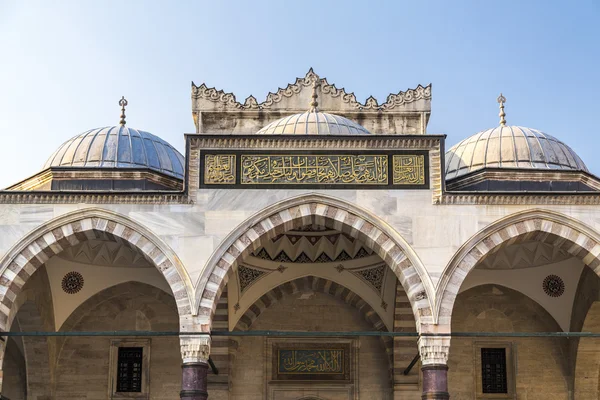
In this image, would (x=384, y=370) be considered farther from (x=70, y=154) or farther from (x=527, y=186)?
(x=70, y=154)

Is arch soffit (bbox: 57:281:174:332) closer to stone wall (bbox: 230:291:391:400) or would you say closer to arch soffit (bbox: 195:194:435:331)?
stone wall (bbox: 230:291:391:400)

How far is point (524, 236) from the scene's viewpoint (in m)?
12.5

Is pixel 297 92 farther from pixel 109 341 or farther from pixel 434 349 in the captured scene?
pixel 434 349

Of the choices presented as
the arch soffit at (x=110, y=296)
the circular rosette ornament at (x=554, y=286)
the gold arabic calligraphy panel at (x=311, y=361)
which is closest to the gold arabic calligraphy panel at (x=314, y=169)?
the arch soffit at (x=110, y=296)

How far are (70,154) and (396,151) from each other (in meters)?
5.28

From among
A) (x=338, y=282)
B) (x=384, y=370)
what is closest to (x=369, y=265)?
(x=338, y=282)

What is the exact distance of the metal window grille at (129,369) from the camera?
14836 mm

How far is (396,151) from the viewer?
12727mm

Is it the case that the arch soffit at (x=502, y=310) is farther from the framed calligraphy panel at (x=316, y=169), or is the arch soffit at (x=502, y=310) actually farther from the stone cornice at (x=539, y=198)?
the framed calligraphy panel at (x=316, y=169)

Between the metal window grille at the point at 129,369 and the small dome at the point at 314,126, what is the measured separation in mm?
3952

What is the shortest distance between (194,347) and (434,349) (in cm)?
290

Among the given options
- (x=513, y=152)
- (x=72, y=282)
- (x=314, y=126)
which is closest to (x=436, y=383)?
(x=314, y=126)

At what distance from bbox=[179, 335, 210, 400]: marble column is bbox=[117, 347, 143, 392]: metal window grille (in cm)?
309

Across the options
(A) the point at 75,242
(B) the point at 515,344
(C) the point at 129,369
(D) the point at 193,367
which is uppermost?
(A) the point at 75,242
